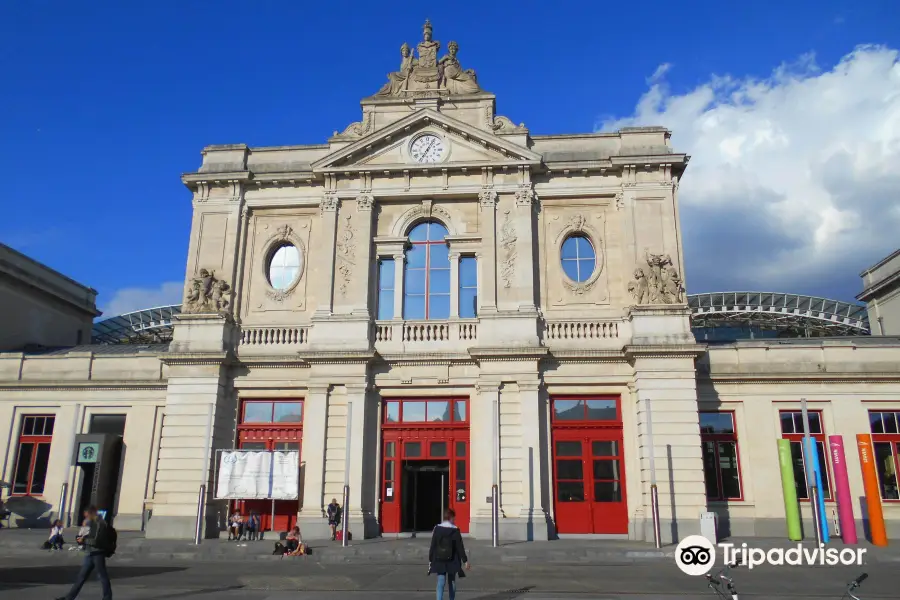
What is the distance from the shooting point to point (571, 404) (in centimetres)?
2567

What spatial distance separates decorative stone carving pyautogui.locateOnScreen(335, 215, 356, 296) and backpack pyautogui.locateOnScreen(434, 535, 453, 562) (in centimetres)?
1612

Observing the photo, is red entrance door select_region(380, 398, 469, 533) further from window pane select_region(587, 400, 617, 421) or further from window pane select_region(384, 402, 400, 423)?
window pane select_region(587, 400, 617, 421)

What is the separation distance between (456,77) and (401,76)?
2330mm

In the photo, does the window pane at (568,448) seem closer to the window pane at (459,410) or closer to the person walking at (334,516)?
the window pane at (459,410)

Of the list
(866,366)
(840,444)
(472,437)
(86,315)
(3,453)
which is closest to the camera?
(840,444)

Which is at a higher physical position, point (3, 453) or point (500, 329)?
point (500, 329)

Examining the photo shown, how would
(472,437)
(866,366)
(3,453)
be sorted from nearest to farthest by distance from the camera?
1. (472,437)
2. (866,366)
3. (3,453)

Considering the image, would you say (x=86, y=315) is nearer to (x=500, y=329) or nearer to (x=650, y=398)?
(x=500, y=329)

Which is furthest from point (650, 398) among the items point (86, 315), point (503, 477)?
point (86, 315)

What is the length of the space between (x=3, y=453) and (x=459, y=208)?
21645mm

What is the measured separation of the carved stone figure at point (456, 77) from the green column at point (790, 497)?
705 inches

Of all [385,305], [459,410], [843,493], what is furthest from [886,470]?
[385,305]

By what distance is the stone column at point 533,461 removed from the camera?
77.5ft

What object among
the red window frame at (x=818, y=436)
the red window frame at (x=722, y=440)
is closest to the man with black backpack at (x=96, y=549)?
the red window frame at (x=722, y=440)
